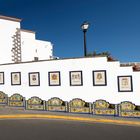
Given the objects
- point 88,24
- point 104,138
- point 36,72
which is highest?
point 88,24

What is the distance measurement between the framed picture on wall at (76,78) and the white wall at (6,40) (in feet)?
40.9

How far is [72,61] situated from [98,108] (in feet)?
14.0

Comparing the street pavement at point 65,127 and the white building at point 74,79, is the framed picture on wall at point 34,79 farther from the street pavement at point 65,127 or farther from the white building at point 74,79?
the street pavement at point 65,127

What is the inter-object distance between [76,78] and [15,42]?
14398 millimetres

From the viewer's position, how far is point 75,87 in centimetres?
1875

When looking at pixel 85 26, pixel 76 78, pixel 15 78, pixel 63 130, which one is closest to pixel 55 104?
pixel 76 78

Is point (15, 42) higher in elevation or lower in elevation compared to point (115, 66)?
higher

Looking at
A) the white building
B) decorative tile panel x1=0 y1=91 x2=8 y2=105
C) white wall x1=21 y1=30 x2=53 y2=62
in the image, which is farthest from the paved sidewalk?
white wall x1=21 y1=30 x2=53 y2=62

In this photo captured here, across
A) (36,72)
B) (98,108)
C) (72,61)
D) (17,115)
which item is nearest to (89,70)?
(72,61)

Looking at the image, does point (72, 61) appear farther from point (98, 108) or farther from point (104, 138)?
point (104, 138)

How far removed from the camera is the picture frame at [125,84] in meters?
17.1

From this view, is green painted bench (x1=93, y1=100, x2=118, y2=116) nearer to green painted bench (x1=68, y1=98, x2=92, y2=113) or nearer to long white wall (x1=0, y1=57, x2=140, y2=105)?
green painted bench (x1=68, y1=98, x2=92, y2=113)

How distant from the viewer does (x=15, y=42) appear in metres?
30.5

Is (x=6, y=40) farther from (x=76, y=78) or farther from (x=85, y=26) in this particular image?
(x=76, y=78)
